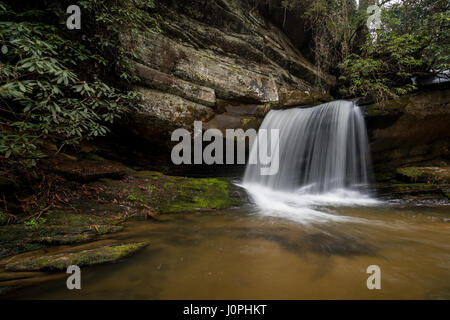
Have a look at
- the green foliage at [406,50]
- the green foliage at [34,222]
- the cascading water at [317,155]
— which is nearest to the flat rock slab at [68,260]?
the green foliage at [34,222]

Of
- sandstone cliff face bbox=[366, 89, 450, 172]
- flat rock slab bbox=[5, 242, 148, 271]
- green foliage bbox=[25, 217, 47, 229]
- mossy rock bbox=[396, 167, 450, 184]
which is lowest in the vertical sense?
flat rock slab bbox=[5, 242, 148, 271]

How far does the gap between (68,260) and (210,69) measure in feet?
20.6

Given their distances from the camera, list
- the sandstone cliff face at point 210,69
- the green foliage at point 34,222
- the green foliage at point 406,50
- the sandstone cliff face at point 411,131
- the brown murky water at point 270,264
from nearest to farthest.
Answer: the brown murky water at point 270,264 → the green foliage at point 34,222 → the sandstone cliff face at point 210,69 → the sandstone cliff face at point 411,131 → the green foliage at point 406,50

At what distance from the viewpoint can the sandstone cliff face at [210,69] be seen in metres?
5.18

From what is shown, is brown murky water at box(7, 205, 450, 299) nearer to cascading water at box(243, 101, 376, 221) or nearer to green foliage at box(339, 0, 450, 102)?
cascading water at box(243, 101, 376, 221)

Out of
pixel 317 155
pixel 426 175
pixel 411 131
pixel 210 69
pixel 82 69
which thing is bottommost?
pixel 426 175

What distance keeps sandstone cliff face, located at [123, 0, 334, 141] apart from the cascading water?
45.4 inches

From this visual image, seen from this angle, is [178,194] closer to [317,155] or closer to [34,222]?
[34,222]

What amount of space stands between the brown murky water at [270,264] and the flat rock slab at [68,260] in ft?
0.37

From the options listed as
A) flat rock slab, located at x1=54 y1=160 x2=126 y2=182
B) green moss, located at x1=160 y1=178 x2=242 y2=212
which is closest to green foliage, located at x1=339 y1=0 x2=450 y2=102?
green moss, located at x1=160 y1=178 x2=242 y2=212

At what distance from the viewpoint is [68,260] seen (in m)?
1.64

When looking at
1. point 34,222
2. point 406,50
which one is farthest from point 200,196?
point 406,50

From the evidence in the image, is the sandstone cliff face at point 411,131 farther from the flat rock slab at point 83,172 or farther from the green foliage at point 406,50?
the flat rock slab at point 83,172

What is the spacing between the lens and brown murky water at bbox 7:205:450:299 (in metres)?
1.31
